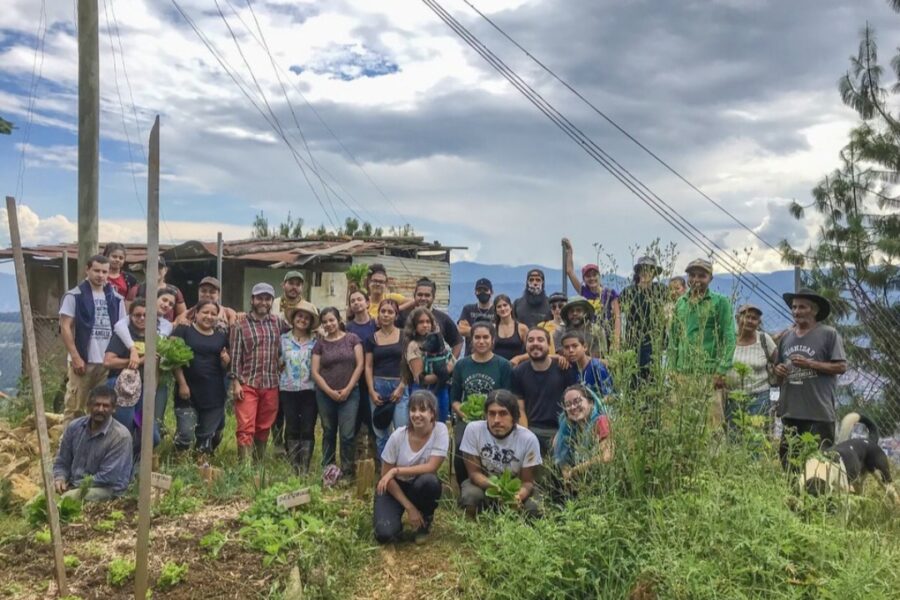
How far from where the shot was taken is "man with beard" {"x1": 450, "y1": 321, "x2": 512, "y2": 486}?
5785mm

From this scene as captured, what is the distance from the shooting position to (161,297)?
20.9ft

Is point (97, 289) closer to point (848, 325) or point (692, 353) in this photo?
point (692, 353)

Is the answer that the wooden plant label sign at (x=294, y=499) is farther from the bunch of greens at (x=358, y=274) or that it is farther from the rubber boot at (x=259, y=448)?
the bunch of greens at (x=358, y=274)

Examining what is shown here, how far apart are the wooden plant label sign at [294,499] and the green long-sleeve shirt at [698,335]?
2580 mm

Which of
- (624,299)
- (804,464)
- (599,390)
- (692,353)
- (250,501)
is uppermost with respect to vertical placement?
(624,299)

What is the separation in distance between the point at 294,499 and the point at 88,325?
2746 mm

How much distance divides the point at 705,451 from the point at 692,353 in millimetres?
562

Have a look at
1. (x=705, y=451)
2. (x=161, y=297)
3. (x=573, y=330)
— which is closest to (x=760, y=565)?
(x=705, y=451)

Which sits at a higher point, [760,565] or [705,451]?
[705,451]

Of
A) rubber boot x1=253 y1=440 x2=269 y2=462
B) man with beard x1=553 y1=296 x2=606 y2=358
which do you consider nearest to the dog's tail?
man with beard x1=553 y1=296 x2=606 y2=358

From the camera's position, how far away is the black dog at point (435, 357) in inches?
236

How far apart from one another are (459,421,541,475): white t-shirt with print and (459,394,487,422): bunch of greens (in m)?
0.31

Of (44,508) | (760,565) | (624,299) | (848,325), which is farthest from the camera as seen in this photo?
(848,325)

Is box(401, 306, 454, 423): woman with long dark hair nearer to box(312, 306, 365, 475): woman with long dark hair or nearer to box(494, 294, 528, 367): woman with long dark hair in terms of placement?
box(312, 306, 365, 475): woman with long dark hair
